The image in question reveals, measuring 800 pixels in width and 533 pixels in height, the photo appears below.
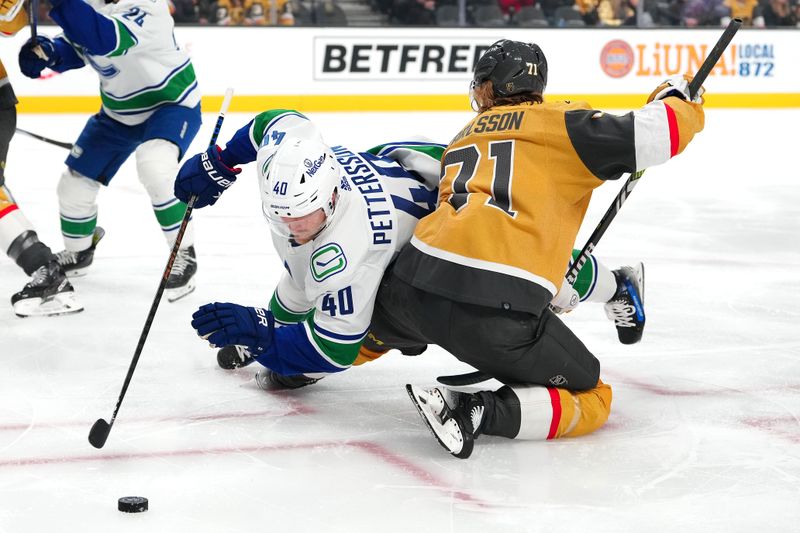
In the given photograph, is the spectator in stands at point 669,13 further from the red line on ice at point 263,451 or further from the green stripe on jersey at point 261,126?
the red line on ice at point 263,451

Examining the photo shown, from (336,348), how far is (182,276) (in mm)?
1512

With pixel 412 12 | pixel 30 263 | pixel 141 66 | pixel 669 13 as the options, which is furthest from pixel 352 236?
pixel 669 13

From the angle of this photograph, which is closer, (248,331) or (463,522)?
(463,522)

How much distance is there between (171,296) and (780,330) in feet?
6.11

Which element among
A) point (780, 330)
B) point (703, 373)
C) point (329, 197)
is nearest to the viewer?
point (329, 197)

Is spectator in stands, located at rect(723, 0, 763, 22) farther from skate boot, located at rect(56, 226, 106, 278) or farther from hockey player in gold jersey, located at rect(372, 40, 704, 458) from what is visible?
hockey player in gold jersey, located at rect(372, 40, 704, 458)

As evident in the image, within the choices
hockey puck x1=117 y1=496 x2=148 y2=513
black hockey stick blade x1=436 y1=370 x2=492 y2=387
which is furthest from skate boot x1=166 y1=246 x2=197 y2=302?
hockey puck x1=117 y1=496 x2=148 y2=513

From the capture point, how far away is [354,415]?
2529mm

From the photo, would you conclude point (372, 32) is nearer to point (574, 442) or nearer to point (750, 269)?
point (750, 269)

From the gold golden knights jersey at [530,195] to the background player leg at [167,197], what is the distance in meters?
1.54

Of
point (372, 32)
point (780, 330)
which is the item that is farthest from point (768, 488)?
point (372, 32)

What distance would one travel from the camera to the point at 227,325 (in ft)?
7.38

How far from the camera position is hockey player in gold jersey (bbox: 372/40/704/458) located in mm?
2244

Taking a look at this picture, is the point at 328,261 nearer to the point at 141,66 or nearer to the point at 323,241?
→ the point at 323,241
